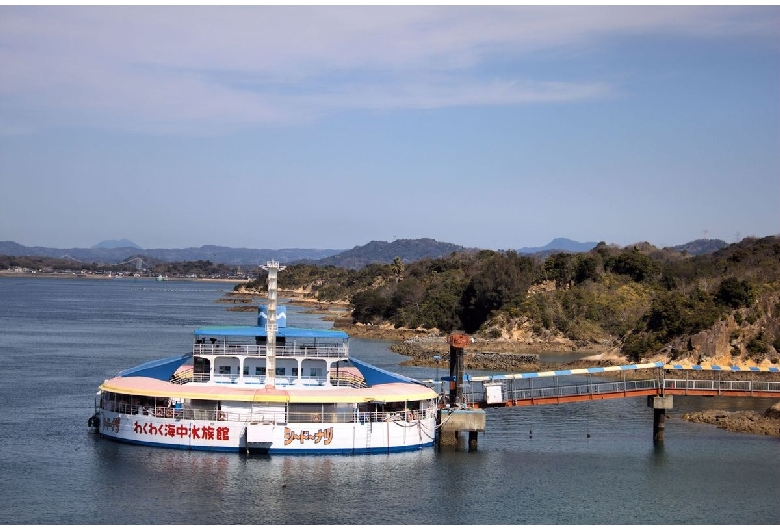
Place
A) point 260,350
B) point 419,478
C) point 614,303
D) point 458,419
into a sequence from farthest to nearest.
Answer: point 614,303
point 260,350
point 458,419
point 419,478

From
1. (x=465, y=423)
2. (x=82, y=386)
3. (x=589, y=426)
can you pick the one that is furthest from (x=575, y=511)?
(x=82, y=386)

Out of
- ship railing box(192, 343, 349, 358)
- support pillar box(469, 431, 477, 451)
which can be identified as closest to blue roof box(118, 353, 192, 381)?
ship railing box(192, 343, 349, 358)

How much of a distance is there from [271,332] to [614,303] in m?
82.7

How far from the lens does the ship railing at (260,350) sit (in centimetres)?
5228

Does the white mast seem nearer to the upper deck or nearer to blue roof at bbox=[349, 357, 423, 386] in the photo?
the upper deck

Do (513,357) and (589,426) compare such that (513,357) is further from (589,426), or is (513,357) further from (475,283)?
(589,426)

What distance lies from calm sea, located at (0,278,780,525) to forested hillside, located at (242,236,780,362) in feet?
92.1

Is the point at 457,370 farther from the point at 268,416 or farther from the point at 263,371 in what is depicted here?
the point at 268,416

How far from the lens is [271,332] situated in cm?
→ 5162

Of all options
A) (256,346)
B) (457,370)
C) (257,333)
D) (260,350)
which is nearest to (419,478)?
(457,370)

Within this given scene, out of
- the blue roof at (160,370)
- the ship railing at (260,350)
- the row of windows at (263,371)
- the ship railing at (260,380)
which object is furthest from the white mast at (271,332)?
the blue roof at (160,370)

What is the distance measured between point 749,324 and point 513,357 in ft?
76.1

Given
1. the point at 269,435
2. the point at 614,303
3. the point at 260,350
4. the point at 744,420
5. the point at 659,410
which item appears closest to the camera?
the point at 269,435

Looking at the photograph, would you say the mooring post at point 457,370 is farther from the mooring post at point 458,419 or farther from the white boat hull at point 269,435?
the white boat hull at point 269,435
